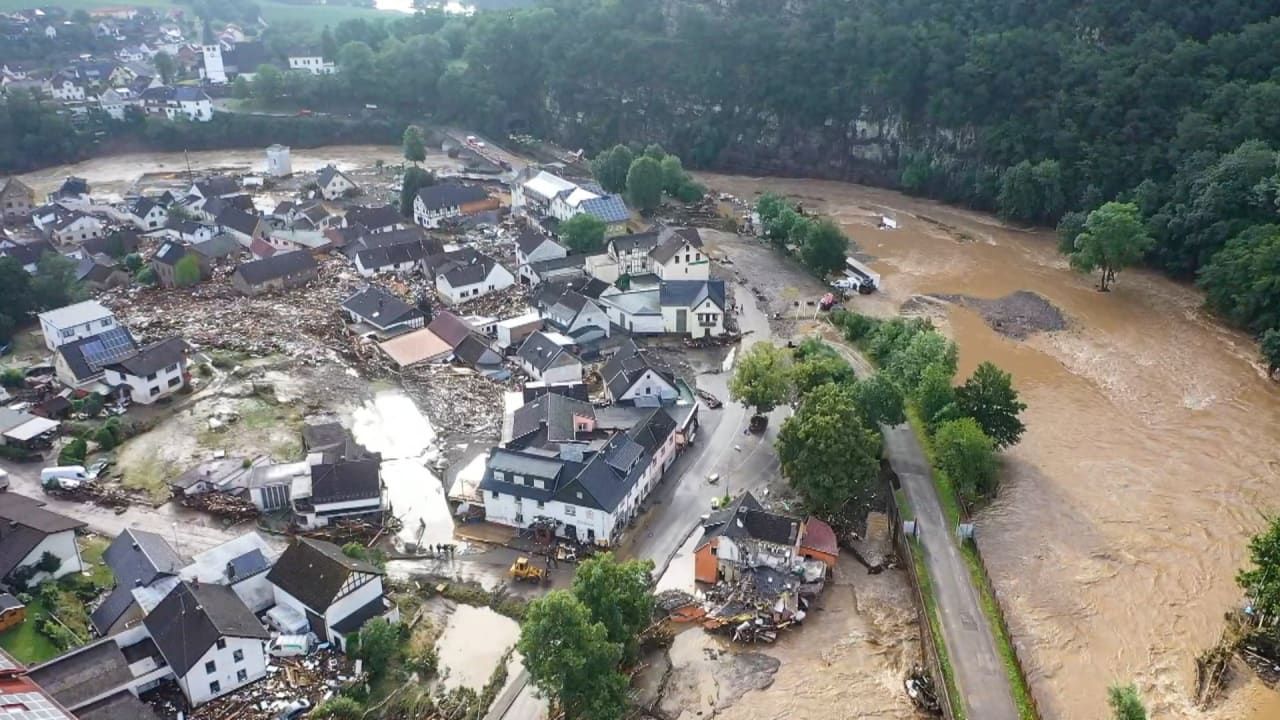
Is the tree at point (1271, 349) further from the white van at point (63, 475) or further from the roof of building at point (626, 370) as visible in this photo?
the white van at point (63, 475)

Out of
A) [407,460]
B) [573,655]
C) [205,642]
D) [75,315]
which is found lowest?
[407,460]

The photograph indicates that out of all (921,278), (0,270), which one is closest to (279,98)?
(0,270)

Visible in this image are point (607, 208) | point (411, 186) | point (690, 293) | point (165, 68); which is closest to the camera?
point (690, 293)

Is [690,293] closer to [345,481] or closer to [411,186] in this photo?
[345,481]

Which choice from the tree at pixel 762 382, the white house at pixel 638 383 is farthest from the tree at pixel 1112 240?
the white house at pixel 638 383

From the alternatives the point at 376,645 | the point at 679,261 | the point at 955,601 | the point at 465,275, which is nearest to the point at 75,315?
the point at 465,275

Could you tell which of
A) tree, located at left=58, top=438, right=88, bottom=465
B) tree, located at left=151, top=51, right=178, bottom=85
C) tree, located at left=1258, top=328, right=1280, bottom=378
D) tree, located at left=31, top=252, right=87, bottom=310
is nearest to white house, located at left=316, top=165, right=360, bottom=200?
tree, located at left=31, top=252, right=87, bottom=310
